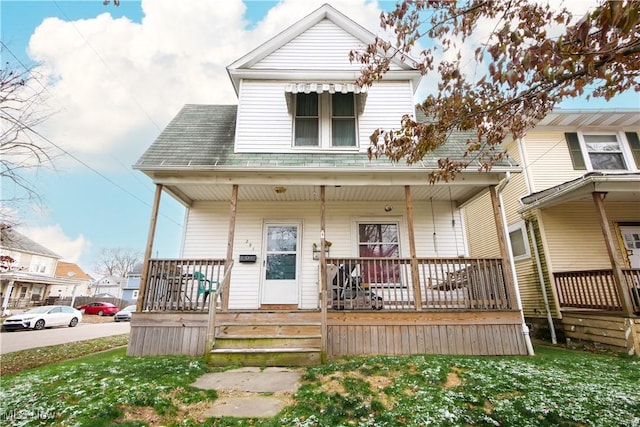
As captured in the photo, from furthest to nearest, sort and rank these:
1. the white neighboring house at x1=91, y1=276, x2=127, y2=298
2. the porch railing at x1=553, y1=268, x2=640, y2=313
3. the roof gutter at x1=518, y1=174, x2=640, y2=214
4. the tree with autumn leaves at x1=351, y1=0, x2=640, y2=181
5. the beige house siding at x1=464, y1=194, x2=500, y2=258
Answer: the white neighboring house at x1=91, y1=276, x2=127, y2=298, the beige house siding at x1=464, y1=194, x2=500, y2=258, the roof gutter at x1=518, y1=174, x2=640, y2=214, the porch railing at x1=553, y1=268, x2=640, y2=313, the tree with autumn leaves at x1=351, y1=0, x2=640, y2=181

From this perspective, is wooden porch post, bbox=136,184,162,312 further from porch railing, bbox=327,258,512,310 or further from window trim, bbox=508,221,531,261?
window trim, bbox=508,221,531,261

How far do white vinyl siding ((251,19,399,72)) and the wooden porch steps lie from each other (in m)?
6.41

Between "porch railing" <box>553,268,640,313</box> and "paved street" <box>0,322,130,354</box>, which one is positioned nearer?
"porch railing" <box>553,268,640,313</box>

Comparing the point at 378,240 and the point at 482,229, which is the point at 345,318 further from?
the point at 482,229

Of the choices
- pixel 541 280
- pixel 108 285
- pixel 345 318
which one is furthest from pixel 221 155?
pixel 108 285

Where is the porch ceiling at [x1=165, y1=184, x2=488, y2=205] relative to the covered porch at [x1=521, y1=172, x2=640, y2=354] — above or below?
above

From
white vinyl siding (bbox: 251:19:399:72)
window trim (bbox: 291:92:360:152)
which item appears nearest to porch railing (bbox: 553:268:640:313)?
window trim (bbox: 291:92:360:152)

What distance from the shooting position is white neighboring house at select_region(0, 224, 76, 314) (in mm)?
25000

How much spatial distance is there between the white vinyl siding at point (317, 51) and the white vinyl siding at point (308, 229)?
12.4 ft

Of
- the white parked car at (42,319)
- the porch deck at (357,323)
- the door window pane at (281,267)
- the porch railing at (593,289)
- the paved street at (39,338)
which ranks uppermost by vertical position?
the door window pane at (281,267)

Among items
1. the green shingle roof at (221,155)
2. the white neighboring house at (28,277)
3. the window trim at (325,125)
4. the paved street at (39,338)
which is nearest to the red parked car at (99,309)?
the white neighboring house at (28,277)

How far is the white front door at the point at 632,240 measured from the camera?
8.62 meters

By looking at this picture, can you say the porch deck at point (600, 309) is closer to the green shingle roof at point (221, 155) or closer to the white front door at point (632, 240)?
the white front door at point (632, 240)

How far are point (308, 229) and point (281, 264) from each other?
45.3 inches
